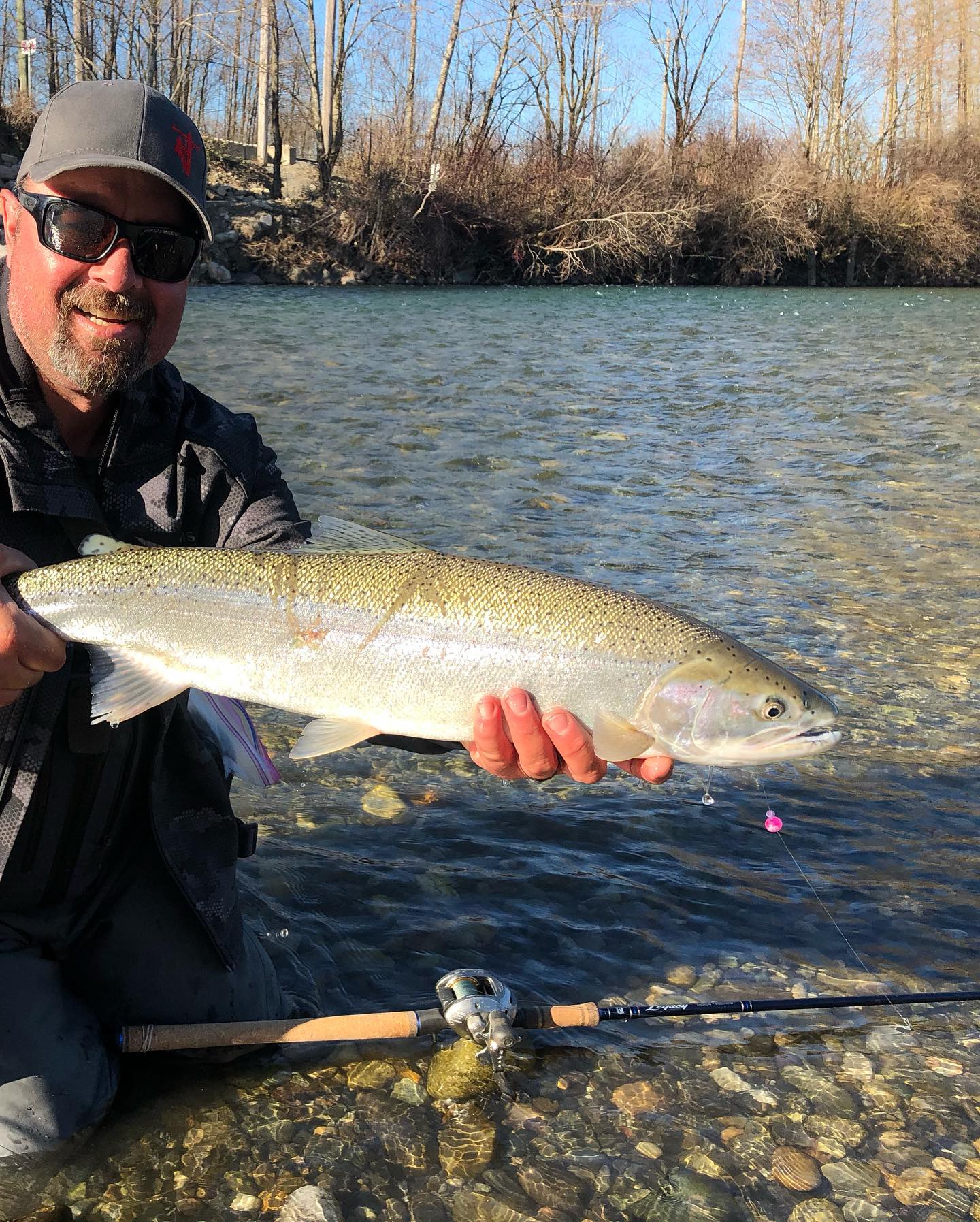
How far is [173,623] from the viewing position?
8.80 ft

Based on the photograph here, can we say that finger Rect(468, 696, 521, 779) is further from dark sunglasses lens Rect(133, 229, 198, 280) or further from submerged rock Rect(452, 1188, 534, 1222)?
dark sunglasses lens Rect(133, 229, 198, 280)

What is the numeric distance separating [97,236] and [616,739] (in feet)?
5.98

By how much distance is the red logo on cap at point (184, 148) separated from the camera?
2.94 metres

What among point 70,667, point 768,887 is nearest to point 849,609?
point 768,887

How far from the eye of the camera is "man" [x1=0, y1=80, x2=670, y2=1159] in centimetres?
264

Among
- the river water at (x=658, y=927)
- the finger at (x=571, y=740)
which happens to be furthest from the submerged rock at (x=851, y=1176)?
the finger at (x=571, y=740)

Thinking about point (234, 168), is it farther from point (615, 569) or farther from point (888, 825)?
point (888, 825)

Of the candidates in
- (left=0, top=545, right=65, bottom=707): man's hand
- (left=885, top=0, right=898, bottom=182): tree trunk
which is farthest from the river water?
(left=885, top=0, right=898, bottom=182): tree trunk

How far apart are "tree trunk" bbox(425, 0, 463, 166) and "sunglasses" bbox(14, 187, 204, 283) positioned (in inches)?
1271

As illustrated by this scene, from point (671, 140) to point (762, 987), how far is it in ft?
134

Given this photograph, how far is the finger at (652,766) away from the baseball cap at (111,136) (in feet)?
5.64

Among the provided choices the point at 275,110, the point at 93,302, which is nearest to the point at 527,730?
the point at 93,302

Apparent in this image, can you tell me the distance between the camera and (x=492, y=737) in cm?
261

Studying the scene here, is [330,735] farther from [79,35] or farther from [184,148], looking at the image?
[79,35]
